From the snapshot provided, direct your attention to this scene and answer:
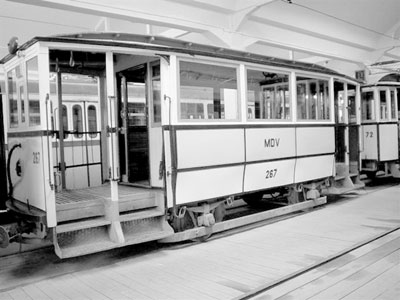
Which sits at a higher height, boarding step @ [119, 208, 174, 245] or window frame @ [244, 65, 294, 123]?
window frame @ [244, 65, 294, 123]

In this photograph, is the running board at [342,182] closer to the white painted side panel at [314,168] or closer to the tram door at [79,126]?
the white painted side panel at [314,168]

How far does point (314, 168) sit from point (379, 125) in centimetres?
381

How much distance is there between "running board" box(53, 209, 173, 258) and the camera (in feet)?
14.2

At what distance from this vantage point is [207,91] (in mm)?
5484

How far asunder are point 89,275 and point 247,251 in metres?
1.94

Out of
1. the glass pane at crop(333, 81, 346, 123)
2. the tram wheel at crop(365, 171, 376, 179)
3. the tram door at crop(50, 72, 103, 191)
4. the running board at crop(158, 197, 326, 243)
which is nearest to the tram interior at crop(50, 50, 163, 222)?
the running board at crop(158, 197, 326, 243)

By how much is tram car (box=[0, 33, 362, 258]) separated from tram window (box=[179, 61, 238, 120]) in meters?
0.01

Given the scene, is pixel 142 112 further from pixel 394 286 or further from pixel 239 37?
pixel 239 37

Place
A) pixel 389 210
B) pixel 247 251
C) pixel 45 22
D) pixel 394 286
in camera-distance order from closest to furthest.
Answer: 1. pixel 394 286
2. pixel 247 251
3. pixel 389 210
4. pixel 45 22

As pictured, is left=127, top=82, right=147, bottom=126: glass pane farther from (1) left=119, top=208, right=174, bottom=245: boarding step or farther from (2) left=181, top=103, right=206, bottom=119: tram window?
(1) left=119, top=208, right=174, bottom=245: boarding step

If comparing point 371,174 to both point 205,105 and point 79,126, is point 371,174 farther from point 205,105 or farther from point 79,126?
point 79,126

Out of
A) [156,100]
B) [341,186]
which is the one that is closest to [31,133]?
[156,100]

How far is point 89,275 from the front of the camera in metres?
4.35

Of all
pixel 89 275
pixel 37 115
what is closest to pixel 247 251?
pixel 89 275
